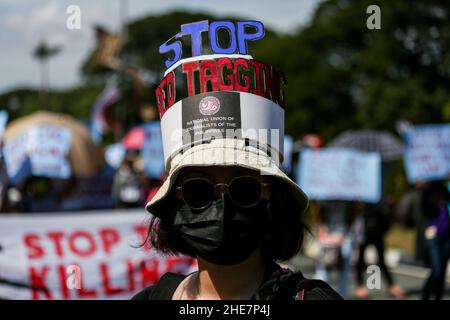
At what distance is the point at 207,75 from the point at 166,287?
0.63 meters

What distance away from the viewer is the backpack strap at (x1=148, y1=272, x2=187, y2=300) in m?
2.42

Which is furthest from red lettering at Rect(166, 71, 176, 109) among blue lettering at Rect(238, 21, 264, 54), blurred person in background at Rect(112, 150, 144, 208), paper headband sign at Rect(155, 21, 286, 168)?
blurred person in background at Rect(112, 150, 144, 208)

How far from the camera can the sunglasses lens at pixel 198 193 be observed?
7.57 ft

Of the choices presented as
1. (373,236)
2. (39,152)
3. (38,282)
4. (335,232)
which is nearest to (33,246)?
(38,282)

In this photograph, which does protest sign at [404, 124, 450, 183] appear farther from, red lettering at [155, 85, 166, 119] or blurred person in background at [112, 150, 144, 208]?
red lettering at [155, 85, 166, 119]

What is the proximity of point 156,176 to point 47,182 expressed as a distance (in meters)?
1.70

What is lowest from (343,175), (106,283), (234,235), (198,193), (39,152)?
(106,283)

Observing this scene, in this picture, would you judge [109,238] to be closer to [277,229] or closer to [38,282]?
[38,282]

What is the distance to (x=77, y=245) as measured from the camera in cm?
708

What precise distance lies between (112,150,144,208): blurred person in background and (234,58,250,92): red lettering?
8.19m

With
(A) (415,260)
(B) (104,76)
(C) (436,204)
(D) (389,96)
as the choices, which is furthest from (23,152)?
(B) (104,76)

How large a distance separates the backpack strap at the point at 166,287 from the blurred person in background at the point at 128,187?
26.2 feet

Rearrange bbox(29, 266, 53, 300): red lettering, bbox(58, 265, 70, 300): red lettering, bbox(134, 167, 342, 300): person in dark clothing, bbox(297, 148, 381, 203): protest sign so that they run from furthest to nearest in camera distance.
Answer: bbox(297, 148, 381, 203): protest sign
bbox(29, 266, 53, 300): red lettering
bbox(58, 265, 70, 300): red lettering
bbox(134, 167, 342, 300): person in dark clothing

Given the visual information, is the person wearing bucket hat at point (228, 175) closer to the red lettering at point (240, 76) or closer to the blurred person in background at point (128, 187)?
the red lettering at point (240, 76)
